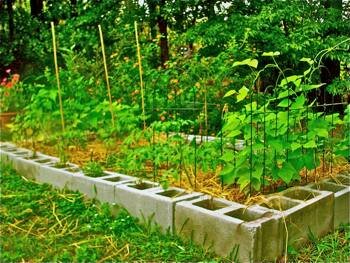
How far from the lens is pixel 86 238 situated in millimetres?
2766

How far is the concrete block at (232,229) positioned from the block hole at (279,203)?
0.14 m

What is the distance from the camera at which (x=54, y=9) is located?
1030 centimetres

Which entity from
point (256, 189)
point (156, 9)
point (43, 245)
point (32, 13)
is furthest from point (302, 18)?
point (32, 13)

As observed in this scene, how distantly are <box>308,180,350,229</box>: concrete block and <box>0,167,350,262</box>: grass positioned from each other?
0.24 ft

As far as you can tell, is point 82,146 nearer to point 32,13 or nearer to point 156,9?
point 156,9

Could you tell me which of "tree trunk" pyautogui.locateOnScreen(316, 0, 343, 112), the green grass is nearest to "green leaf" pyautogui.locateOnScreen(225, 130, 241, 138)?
the green grass

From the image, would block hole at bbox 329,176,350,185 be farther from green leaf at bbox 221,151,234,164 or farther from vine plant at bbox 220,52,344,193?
green leaf at bbox 221,151,234,164

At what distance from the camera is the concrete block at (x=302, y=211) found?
2.54 meters

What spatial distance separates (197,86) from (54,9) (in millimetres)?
6013

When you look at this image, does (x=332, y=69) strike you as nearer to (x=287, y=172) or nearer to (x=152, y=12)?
(x=152, y=12)

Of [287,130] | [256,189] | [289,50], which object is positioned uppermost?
[289,50]

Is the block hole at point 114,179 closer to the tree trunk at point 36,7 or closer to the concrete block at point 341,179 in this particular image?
the concrete block at point 341,179

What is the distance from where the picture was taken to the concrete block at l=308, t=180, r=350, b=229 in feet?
9.53

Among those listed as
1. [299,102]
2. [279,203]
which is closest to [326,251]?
[279,203]
